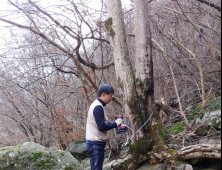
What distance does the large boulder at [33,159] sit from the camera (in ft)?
13.3

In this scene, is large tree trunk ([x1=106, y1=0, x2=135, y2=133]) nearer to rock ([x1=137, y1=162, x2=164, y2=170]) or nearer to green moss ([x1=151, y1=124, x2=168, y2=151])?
green moss ([x1=151, y1=124, x2=168, y2=151])

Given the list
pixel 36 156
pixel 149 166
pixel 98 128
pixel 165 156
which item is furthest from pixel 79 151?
pixel 98 128

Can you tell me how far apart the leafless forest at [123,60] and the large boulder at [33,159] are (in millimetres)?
1548

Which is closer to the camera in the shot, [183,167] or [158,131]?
[183,167]

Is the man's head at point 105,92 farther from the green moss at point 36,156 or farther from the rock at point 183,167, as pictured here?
A: the green moss at point 36,156

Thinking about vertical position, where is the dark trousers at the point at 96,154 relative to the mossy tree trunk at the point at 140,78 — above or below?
below

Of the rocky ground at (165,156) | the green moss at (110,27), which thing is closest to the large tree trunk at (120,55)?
the green moss at (110,27)

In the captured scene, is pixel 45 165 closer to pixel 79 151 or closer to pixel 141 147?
pixel 141 147

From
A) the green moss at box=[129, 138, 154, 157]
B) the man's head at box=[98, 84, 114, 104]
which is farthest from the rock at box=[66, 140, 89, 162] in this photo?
the man's head at box=[98, 84, 114, 104]

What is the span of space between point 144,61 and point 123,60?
44 centimetres

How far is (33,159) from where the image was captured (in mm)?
4172

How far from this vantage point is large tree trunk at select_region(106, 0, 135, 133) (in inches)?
161

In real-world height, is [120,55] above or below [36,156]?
above

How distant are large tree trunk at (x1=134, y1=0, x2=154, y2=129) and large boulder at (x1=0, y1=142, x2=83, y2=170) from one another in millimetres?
1866
